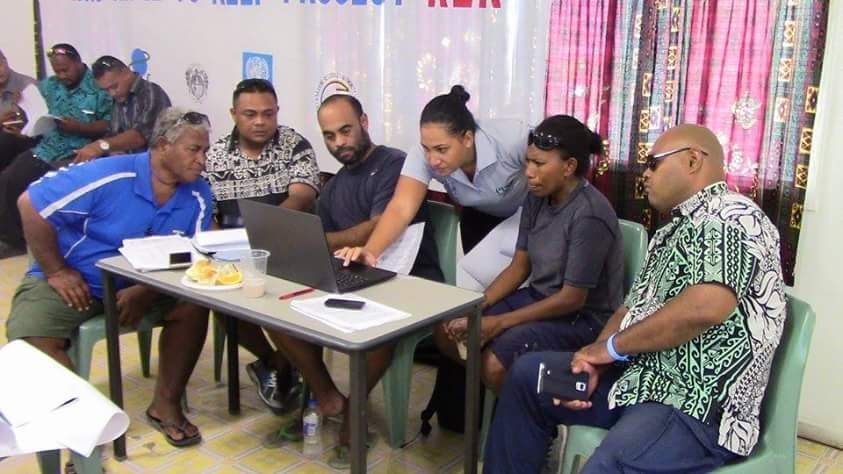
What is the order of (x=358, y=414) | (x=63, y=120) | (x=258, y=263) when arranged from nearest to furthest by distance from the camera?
(x=358, y=414), (x=258, y=263), (x=63, y=120)

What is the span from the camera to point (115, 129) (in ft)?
14.7

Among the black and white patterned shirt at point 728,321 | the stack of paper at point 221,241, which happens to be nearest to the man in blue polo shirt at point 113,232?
the stack of paper at point 221,241

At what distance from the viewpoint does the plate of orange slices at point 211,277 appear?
82.4 inches

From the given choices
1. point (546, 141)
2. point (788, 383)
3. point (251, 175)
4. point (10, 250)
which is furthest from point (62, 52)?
point (788, 383)

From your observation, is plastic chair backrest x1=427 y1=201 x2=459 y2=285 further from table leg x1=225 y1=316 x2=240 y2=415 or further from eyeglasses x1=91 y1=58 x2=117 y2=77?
eyeglasses x1=91 y1=58 x2=117 y2=77

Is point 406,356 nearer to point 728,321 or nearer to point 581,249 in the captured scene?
point 581,249

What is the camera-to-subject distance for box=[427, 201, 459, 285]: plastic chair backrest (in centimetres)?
275

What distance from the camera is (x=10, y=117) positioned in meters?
4.93

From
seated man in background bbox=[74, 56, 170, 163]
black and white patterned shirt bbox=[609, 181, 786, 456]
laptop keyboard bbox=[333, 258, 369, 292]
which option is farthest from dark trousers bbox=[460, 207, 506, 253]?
seated man in background bbox=[74, 56, 170, 163]

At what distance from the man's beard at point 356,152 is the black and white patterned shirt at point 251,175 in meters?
0.29

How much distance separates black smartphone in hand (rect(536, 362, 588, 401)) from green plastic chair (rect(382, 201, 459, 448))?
2.06 ft

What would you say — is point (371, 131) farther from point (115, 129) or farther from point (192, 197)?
point (115, 129)

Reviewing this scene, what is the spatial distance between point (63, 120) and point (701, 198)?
3.92 metres

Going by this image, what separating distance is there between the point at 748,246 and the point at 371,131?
2148 millimetres
